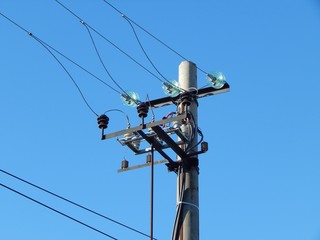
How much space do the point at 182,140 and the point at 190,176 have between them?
613mm

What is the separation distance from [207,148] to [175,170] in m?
0.63

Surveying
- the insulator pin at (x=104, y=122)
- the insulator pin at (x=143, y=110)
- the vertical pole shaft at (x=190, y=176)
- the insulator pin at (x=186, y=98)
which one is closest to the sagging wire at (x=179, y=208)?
the vertical pole shaft at (x=190, y=176)

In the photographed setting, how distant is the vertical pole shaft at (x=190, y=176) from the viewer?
1376 centimetres

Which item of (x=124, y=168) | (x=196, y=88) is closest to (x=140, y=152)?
(x=124, y=168)

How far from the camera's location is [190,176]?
1425cm

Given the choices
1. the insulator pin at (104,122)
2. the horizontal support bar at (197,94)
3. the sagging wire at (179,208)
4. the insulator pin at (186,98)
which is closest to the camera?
the sagging wire at (179,208)

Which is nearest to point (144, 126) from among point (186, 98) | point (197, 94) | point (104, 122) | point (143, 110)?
point (143, 110)

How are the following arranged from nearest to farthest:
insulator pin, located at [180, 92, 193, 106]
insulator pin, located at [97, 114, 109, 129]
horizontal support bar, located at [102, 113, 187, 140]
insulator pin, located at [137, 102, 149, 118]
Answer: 1. horizontal support bar, located at [102, 113, 187, 140]
2. insulator pin, located at [137, 102, 149, 118]
3. insulator pin, located at [97, 114, 109, 129]
4. insulator pin, located at [180, 92, 193, 106]

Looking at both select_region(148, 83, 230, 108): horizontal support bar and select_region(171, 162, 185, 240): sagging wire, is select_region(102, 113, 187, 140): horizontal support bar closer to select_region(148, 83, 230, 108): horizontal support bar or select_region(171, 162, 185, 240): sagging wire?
select_region(171, 162, 185, 240): sagging wire

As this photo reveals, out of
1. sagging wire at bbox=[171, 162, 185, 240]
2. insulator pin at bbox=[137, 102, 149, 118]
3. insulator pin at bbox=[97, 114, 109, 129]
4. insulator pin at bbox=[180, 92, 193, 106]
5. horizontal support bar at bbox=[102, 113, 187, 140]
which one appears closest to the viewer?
sagging wire at bbox=[171, 162, 185, 240]

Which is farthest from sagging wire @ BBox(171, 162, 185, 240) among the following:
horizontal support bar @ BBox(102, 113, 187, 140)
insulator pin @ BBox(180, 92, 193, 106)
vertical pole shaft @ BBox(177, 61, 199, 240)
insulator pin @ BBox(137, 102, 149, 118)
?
insulator pin @ BBox(180, 92, 193, 106)

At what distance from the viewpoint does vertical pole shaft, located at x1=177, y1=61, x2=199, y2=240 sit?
13758mm

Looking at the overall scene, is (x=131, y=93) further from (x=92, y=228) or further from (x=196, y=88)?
(x=92, y=228)

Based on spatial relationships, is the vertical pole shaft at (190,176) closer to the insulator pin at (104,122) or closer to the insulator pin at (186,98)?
the insulator pin at (186,98)
